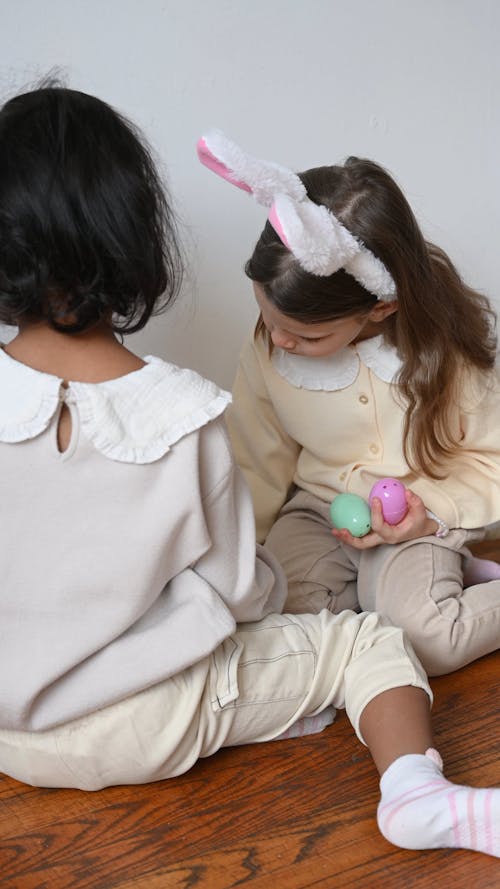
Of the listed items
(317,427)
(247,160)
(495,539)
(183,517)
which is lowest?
(495,539)

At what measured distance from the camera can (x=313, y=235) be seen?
3.89 feet

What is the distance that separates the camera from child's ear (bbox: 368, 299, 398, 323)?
1342mm

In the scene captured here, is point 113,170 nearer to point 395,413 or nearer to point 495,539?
point 395,413

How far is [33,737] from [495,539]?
1072mm

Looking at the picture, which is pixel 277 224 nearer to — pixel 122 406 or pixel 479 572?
pixel 122 406

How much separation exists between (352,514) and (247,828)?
486 millimetres

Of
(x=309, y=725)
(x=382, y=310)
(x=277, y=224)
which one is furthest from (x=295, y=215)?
(x=309, y=725)

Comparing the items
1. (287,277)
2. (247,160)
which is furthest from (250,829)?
Answer: (247,160)

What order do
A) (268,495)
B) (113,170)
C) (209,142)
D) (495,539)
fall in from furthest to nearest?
(495,539)
(268,495)
(209,142)
(113,170)

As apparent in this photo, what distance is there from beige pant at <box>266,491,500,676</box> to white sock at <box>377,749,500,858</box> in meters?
0.36

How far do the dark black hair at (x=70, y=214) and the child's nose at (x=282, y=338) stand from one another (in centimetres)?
32

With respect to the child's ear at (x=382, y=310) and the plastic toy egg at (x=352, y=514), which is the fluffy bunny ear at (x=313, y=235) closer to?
the child's ear at (x=382, y=310)

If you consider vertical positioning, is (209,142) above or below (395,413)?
above

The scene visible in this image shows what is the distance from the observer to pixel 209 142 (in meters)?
1.20
